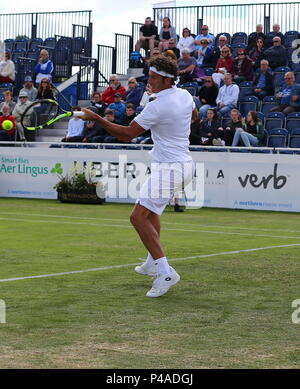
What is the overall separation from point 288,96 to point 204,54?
4299 millimetres

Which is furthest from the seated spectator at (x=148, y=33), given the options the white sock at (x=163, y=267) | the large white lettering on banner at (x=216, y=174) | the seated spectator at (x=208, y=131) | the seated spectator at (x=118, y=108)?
the white sock at (x=163, y=267)

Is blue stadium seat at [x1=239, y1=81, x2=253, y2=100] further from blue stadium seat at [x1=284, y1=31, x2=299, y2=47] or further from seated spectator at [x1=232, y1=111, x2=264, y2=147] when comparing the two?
seated spectator at [x1=232, y1=111, x2=264, y2=147]

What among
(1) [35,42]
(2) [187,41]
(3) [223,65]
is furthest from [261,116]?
(1) [35,42]

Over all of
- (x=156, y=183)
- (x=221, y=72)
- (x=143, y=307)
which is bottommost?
(x=143, y=307)

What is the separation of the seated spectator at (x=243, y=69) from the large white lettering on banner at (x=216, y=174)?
13.1 ft

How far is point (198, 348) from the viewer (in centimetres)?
702

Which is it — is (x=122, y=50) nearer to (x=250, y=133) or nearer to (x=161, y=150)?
(x=250, y=133)

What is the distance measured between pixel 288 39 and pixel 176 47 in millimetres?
3447

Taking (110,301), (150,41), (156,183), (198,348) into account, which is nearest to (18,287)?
(110,301)

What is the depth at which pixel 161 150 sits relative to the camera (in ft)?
32.0

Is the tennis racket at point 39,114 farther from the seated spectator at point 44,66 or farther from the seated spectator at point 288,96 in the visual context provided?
the seated spectator at point 44,66

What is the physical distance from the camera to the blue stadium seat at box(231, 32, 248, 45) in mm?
28375

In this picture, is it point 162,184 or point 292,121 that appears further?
point 292,121
